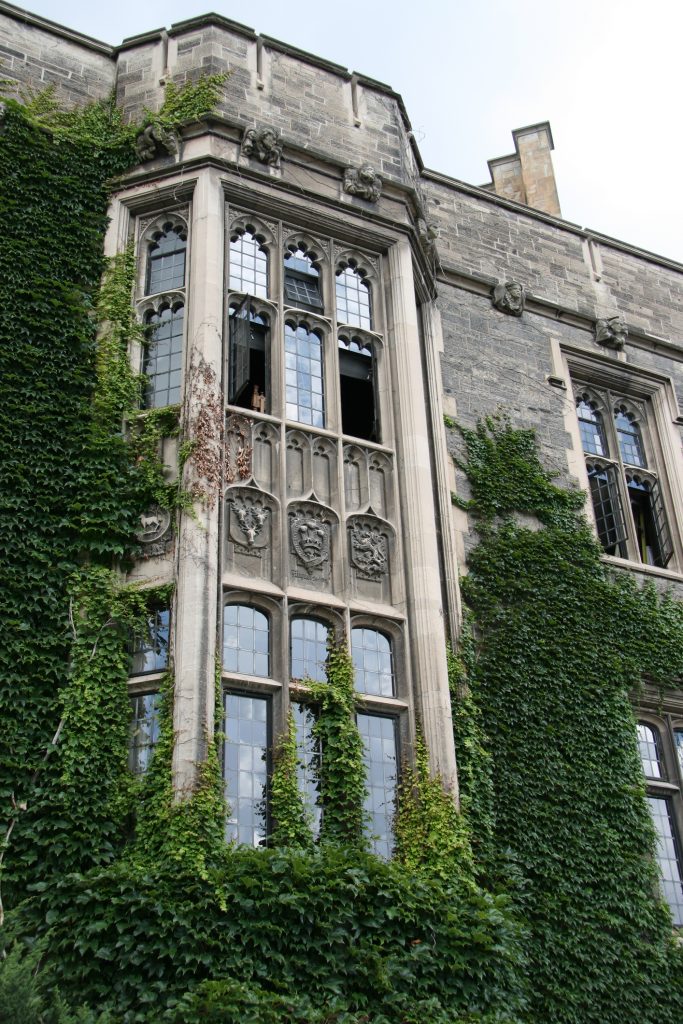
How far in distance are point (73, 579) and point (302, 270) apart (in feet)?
17.2

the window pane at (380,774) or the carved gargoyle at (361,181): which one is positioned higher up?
the carved gargoyle at (361,181)

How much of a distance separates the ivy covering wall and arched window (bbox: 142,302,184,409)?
14.4 inches

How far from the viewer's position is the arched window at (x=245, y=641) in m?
12.8

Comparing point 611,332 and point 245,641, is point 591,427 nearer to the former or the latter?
A: point 611,332

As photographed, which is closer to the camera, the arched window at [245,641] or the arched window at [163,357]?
the arched window at [245,641]

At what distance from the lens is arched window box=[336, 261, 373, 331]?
632 inches

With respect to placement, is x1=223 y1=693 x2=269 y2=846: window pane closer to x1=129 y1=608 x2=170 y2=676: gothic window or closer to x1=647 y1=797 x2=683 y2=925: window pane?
x1=129 y1=608 x2=170 y2=676: gothic window

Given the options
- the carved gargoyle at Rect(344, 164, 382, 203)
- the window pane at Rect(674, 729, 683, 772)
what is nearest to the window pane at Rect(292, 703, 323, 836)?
the window pane at Rect(674, 729, 683, 772)

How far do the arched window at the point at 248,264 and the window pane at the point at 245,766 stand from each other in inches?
201

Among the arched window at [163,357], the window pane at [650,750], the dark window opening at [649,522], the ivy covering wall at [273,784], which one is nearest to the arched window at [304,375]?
the arched window at [163,357]

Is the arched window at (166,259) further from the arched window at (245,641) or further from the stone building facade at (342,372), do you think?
the arched window at (245,641)

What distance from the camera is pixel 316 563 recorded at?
13.7 m

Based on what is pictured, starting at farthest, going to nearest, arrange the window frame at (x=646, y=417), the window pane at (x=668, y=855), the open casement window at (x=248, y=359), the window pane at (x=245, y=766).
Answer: the window frame at (x=646, y=417), the window pane at (x=668, y=855), the open casement window at (x=248, y=359), the window pane at (x=245, y=766)

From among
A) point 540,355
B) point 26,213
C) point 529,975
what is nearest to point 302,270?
point 26,213
